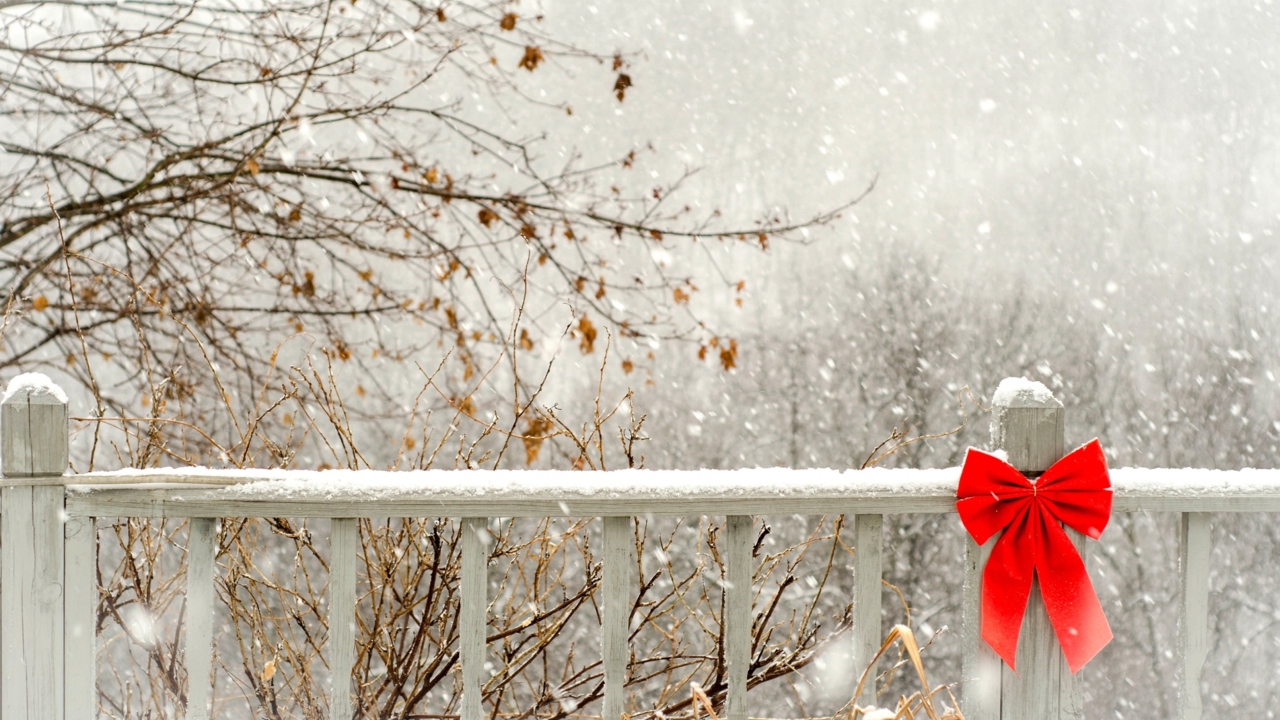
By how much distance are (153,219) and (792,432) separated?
1558 centimetres

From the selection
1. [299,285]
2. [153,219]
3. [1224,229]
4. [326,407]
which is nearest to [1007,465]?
[326,407]

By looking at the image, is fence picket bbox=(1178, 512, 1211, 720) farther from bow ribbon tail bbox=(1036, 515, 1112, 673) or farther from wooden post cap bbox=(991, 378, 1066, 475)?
wooden post cap bbox=(991, 378, 1066, 475)

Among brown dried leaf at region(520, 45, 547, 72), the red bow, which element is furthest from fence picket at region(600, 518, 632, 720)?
brown dried leaf at region(520, 45, 547, 72)

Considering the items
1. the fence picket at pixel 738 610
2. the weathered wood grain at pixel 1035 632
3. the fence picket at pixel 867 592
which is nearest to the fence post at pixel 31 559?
the fence picket at pixel 738 610

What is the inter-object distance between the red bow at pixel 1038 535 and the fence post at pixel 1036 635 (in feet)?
0.15

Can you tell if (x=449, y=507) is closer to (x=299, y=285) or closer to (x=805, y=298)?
(x=299, y=285)

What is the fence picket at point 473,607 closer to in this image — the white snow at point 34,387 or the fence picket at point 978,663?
the white snow at point 34,387

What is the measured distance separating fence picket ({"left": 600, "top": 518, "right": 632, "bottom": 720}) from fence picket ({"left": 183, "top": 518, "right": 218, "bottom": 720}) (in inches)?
31.4

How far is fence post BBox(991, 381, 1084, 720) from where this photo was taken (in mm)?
1888

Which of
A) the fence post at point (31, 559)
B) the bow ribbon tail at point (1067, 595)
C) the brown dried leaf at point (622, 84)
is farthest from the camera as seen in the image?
the brown dried leaf at point (622, 84)

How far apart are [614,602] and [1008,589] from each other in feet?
2.69

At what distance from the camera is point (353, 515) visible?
1.80 metres

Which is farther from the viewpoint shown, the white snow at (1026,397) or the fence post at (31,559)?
the white snow at (1026,397)

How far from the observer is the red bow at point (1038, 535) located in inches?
72.2
